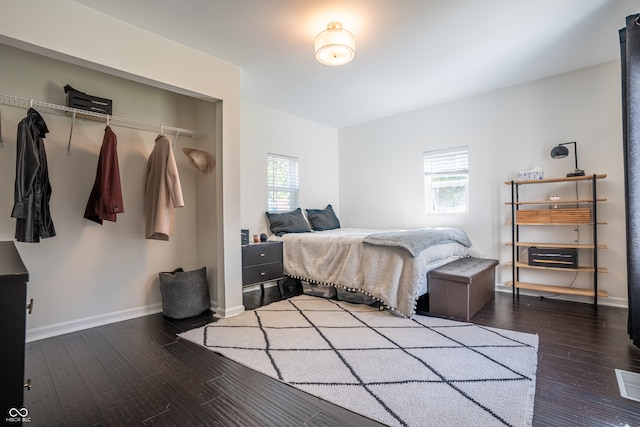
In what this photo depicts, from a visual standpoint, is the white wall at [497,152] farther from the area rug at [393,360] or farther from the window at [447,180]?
the area rug at [393,360]

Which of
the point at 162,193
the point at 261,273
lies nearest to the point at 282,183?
the point at 261,273

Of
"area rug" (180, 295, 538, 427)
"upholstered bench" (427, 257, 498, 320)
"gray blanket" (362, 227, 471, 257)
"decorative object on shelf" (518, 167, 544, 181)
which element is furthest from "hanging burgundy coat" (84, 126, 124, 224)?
"decorative object on shelf" (518, 167, 544, 181)

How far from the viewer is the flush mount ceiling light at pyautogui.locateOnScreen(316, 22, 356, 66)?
7.75ft

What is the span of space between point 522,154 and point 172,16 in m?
3.98

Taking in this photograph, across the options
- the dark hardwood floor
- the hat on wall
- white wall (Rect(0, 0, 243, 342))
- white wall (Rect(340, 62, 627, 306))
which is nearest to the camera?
the dark hardwood floor

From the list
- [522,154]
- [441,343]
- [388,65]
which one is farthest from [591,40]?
[441,343]

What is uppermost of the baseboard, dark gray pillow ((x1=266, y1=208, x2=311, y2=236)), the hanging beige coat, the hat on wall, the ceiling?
the ceiling

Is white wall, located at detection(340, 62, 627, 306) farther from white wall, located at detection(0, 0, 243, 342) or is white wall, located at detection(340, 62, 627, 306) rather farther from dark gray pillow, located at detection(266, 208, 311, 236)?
white wall, located at detection(0, 0, 243, 342)

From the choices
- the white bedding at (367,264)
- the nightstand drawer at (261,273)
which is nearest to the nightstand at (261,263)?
the nightstand drawer at (261,273)

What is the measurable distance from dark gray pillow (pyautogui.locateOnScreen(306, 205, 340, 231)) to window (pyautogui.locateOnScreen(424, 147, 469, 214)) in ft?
4.90

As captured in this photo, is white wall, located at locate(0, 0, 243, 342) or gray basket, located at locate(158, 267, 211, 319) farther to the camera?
gray basket, located at locate(158, 267, 211, 319)

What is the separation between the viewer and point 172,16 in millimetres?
2350

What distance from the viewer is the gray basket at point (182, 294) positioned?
2916 millimetres

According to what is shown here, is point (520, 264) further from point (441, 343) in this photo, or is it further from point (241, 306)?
point (241, 306)
